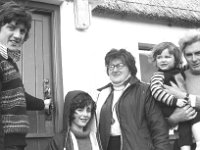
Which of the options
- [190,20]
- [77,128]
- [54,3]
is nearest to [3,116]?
[77,128]

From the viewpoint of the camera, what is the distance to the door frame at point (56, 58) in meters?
3.89

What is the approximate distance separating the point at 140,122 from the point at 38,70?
1.34m

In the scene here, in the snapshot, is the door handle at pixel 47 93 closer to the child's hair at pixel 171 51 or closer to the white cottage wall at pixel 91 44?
the white cottage wall at pixel 91 44

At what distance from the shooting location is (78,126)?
3.39m

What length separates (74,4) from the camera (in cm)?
414

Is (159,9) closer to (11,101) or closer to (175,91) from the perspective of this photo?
(175,91)

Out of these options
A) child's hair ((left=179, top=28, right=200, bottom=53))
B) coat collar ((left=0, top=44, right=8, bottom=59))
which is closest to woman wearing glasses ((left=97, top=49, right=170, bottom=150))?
child's hair ((left=179, top=28, right=200, bottom=53))

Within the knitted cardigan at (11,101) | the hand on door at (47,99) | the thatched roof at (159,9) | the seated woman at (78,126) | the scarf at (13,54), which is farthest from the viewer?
the thatched roof at (159,9)

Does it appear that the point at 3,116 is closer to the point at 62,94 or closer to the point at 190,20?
the point at 62,94

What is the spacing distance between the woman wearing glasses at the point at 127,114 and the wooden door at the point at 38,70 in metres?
0.73

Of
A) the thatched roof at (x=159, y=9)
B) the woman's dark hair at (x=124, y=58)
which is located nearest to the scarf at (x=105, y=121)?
the woman's dark hair at (x=124, y=58)

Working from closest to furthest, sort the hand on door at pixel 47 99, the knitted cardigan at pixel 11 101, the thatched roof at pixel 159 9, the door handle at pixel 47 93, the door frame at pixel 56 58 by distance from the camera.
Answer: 1. the knitted cardigan at pixel 11 101
2. the hand on door at pixel 47 99
3. the door handle at pixel 47 93
4. the door frame at pixel 56 58
5. the thatched roof at pixel 159 9

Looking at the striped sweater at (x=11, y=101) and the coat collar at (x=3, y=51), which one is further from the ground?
the coat collar at (x=3, y=51)

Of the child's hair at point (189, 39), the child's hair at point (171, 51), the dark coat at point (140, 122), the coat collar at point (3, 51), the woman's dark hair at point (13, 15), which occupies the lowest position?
the dark coat at point (140, 122)
